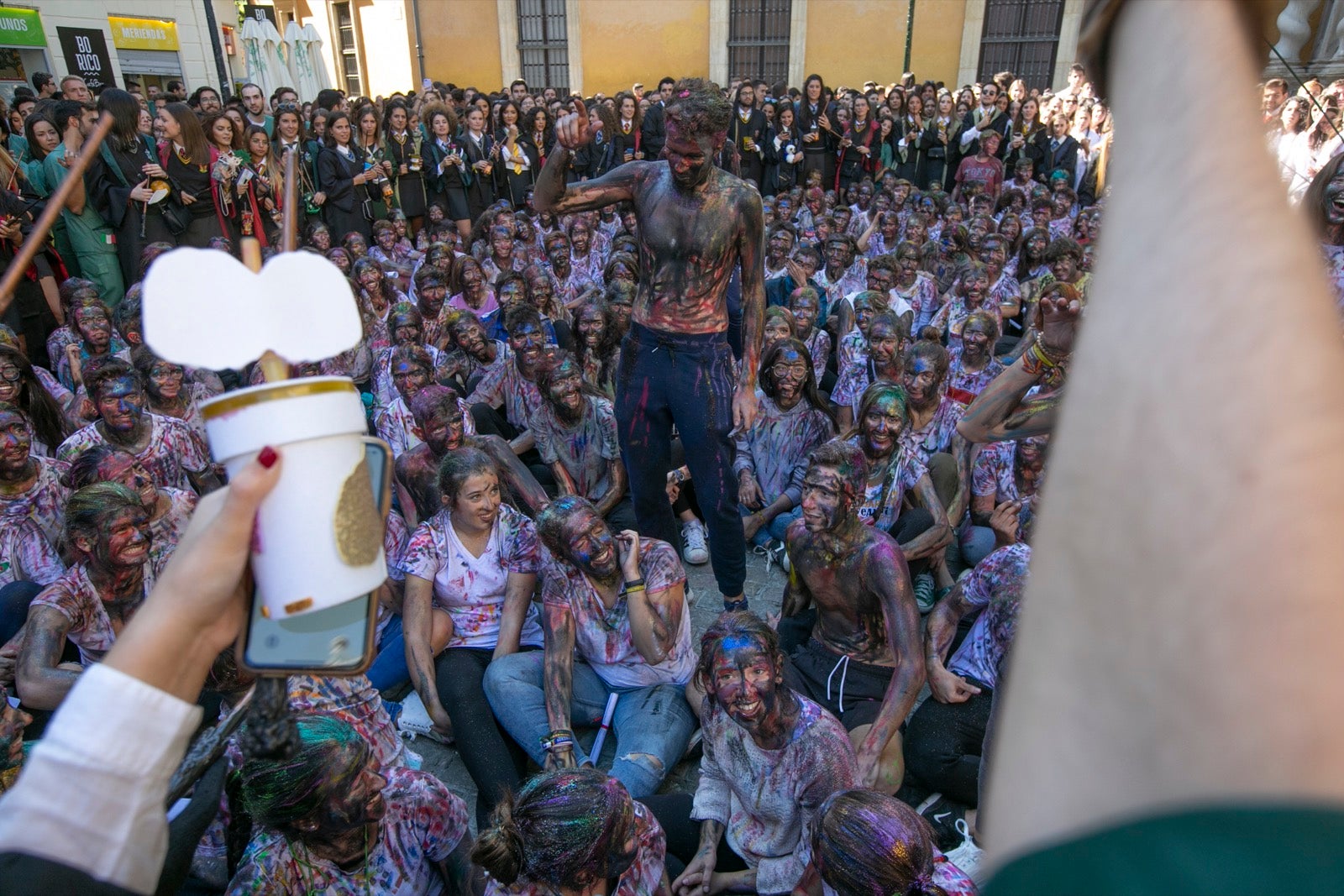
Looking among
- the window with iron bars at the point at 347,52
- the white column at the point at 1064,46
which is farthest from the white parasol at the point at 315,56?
the white column at the point at 1064,46

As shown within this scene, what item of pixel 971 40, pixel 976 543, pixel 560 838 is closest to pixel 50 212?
pixel 560 838

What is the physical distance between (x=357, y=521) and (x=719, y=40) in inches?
854

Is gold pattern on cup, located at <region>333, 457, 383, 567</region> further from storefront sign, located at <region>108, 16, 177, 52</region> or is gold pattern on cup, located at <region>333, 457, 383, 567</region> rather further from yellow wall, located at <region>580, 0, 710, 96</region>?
storefront sign, located at <region>108, 16, 177, 52</region>

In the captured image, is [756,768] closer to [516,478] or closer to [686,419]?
[686,419]

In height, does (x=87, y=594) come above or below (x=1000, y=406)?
below

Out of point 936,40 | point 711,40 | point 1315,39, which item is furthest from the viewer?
point 711,40

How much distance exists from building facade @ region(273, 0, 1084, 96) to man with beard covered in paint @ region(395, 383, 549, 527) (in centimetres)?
1769

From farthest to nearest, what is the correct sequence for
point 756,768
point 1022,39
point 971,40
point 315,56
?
point 1022,39
point 971,40
point 315,56
point 756,768

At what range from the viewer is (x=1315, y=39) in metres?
11.0

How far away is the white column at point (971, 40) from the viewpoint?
62.3ft

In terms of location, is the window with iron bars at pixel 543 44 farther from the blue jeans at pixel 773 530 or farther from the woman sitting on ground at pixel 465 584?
the woman sitting on ground at pixel 465 584

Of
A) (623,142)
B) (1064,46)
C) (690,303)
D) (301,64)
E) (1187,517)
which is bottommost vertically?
(690,303)

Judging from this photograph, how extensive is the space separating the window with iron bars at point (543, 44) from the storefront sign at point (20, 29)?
1039 centimetres

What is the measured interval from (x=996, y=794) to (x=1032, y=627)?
0.33 ft
